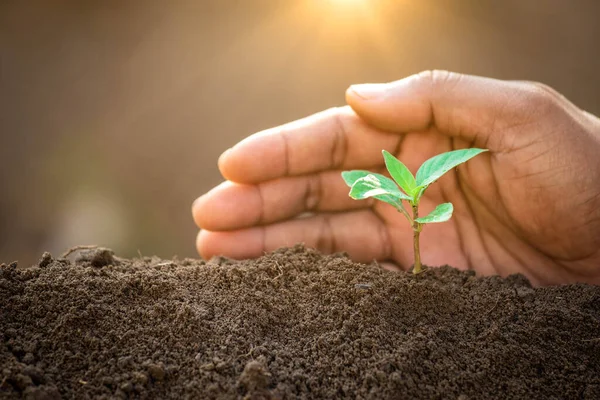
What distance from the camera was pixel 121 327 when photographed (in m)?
1.02

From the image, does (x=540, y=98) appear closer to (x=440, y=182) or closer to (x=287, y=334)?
(x=440, y=182)

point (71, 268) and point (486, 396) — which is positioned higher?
point (71, 268)

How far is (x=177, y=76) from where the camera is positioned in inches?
129

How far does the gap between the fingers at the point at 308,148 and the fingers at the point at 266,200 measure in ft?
0.15

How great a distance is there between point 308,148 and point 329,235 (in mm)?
354

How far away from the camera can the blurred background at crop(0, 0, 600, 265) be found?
10.2 ft

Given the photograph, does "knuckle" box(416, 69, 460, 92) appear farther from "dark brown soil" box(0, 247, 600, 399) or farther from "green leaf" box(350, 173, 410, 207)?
"dark brown soil" box(0, 247, 600, 399)

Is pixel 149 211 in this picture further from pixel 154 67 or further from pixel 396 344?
pixel 396 344

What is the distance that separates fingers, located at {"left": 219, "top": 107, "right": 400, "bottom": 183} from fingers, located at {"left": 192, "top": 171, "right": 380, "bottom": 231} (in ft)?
0.15

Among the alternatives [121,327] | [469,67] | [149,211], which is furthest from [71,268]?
[469,67]

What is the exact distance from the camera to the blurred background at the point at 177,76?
3107mm

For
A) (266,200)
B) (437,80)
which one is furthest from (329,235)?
(437,80)

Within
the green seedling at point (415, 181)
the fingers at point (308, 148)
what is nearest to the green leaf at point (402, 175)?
the green seedling at point (415, 181)

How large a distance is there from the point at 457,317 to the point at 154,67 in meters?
2.78
